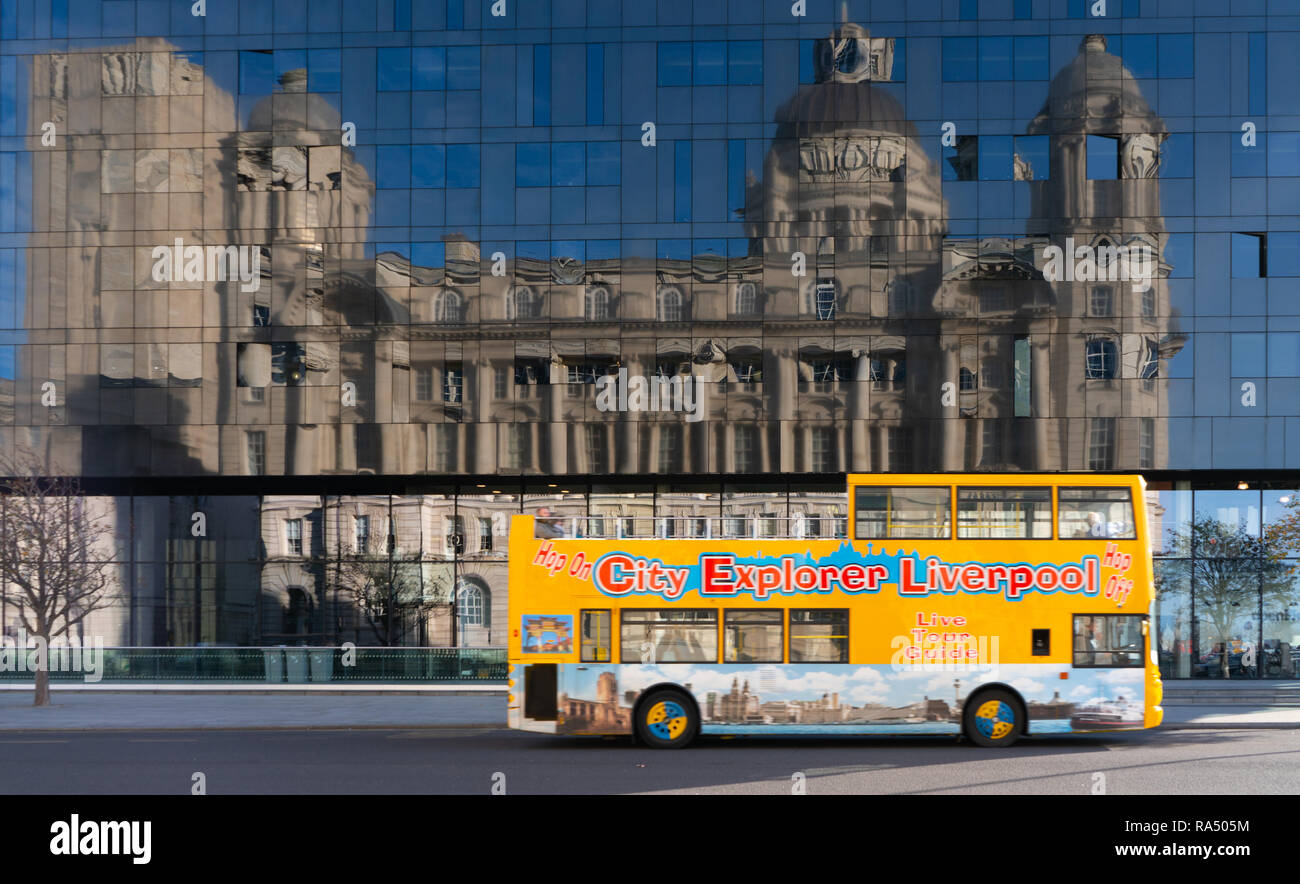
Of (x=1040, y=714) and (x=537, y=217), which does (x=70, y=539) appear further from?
(x=1040, y=714)

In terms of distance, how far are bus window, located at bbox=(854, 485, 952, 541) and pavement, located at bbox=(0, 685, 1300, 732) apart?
8.12 meters

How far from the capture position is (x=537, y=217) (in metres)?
31.3

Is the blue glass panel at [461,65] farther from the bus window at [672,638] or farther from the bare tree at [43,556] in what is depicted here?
the bus window at [672,638]

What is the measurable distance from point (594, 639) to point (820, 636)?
3.53 meters

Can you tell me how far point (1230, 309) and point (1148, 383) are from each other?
301 cm

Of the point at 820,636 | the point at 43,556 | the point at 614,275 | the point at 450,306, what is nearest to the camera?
the point at 820,636

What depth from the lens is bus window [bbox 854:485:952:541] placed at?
1670 centimetres

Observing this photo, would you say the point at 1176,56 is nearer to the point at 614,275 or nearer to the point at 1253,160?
the point at 1253,160

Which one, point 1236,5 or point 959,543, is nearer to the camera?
point 959,543

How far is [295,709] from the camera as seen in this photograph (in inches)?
979

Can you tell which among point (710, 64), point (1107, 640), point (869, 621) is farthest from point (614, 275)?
point (1107, 640)

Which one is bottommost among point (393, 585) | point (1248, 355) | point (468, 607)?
point (468, 607)

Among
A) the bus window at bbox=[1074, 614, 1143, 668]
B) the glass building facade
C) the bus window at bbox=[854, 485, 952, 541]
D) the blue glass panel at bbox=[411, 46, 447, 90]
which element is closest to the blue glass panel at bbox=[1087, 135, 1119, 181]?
the glass building facade

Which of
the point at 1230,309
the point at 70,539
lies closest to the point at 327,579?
the point at 70,539
